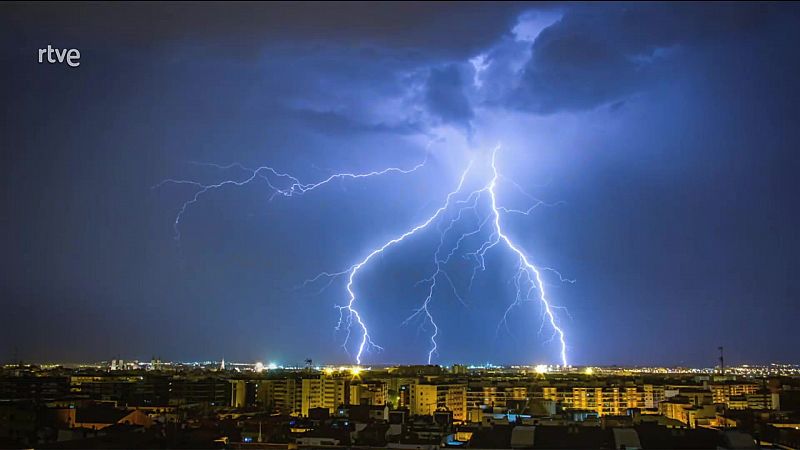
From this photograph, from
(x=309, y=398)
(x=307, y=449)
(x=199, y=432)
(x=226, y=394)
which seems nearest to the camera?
(x=307, y=449)

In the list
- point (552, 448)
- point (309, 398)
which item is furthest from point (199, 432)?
point (309, 398)

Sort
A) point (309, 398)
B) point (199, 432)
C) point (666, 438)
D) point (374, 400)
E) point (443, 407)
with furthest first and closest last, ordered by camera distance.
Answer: point (309, 398), point (374, 400), point (443, 407), point (199, 432), point (666, 438)

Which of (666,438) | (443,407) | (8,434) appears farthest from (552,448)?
(443,407)

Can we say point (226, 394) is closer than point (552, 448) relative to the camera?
No

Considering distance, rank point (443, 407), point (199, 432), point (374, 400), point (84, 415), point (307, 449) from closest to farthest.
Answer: point (307, 449), point (199, 432), point (84, 415), point (443, 407), point (374, 400)

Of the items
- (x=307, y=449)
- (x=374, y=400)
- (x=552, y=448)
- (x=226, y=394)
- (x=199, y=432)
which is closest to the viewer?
(x=307, y=449)

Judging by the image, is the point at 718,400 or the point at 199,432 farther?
the point at 718,400

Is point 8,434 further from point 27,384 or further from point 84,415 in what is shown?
point 27,384

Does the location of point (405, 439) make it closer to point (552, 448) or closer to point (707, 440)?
point (552, 448)
